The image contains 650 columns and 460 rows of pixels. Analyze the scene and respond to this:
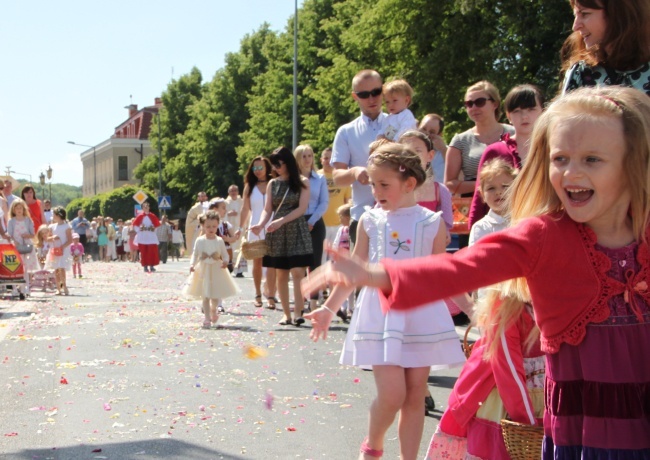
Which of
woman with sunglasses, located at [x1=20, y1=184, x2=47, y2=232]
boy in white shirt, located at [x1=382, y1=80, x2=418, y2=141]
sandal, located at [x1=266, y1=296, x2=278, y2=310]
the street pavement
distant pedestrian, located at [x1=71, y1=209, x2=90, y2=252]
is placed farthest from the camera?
distant pedestrian, located at [x1=71, y1=209, x2=90, y2=252]

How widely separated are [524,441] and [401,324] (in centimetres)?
187

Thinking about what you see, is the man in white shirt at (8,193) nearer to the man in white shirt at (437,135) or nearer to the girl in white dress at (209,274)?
the girl in white dress at (209,274)

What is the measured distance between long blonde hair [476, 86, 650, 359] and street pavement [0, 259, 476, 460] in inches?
124

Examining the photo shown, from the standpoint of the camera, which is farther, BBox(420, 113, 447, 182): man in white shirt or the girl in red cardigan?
BBox(420, 113, 447, 182): man in white shirt

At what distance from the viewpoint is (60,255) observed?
20.8 meters

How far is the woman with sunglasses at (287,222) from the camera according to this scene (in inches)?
517

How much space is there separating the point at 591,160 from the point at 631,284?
0.35 metres

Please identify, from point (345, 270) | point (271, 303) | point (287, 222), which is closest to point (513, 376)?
point (345, 270)

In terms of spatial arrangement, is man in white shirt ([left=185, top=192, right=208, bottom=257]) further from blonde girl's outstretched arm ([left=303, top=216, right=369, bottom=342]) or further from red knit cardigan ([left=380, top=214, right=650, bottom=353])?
red knit cardigan ([left=380, top=214, right=650, bottom=353])

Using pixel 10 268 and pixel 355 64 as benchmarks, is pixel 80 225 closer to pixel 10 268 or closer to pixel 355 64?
pixel 355 64

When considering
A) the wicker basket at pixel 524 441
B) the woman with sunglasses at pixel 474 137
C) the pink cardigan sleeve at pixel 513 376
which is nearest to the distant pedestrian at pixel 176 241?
the woman with sunglasses at pixel 474 137

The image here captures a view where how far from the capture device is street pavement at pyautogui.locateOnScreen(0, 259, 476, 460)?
6.15 meters

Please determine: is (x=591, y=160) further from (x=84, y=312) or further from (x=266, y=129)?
(x=266, y=129)

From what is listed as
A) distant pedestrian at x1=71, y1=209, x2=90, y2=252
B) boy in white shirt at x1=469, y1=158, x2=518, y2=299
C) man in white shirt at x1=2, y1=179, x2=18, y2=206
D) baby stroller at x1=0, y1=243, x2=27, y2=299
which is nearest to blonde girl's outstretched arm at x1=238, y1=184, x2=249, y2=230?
baby stroller at x1=0, y1=243, x2=27, y2=299
